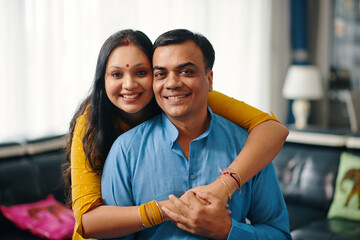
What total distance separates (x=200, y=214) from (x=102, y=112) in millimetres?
550

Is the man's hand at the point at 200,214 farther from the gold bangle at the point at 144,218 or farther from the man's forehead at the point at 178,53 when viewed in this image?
the man's forehead at the point at 178,53

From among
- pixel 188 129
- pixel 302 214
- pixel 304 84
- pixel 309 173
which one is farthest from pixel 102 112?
pixel 304 84

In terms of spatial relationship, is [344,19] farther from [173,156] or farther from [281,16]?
[173,156]

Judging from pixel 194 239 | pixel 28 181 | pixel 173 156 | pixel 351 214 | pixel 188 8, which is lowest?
pixel 351 214

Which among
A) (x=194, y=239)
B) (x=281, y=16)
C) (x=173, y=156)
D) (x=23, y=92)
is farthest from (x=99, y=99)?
(x=281, y=16)

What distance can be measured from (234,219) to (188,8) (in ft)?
10.1

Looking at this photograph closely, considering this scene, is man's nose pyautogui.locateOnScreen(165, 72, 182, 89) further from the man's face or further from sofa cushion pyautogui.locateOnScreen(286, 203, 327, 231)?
sofa cushion pyautogui.locateOnScreen(286, 203, 327, 231)

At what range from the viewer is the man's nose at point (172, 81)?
3.99 ft

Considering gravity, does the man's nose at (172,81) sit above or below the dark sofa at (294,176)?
above

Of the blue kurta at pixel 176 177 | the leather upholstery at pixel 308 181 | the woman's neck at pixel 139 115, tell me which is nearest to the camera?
the blue kurta at pixel 176 177

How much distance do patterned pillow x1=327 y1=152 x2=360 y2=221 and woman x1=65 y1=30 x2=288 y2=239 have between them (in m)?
1.46

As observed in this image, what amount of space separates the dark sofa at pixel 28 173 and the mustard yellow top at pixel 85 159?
1.03 metres

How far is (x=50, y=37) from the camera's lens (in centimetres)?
294

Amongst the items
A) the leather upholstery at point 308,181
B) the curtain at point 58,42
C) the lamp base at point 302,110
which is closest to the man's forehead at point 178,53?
the curtain at point 58,42
